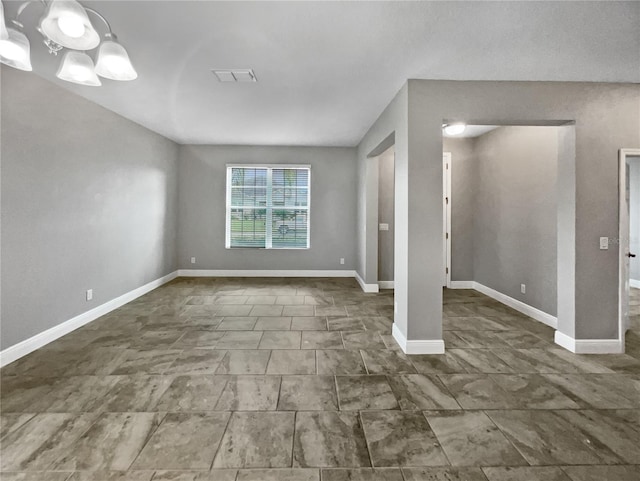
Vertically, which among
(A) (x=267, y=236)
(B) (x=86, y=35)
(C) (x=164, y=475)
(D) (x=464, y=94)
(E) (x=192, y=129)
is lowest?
(C) (x=164, y=475)

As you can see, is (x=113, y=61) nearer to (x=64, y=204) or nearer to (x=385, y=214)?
(x=64, y=204)

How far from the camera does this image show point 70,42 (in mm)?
1737

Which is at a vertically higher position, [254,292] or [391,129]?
[391,129]

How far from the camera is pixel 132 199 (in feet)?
15.7

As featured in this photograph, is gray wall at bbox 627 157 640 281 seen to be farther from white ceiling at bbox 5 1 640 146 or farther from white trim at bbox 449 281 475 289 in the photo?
white ceiling at bbox 5 1 640 146

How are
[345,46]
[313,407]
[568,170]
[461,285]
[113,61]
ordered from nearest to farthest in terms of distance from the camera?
[113,61]
[313,407]
[345,46]
[568,170]
[461,285]

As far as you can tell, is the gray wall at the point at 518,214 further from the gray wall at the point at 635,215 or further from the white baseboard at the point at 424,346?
the gray wall at the point at 635,215

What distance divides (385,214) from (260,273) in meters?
2.88

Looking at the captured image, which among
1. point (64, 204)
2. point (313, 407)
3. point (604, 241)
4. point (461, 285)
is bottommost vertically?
point (313, 407)

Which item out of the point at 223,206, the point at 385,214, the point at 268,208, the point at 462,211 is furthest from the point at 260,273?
the point at 462,211

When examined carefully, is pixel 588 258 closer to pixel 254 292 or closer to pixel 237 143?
pixel 254 292

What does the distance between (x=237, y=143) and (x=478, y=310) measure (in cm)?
522

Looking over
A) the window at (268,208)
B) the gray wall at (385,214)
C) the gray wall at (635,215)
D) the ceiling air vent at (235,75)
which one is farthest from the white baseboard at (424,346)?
the gray wall at (635,215)

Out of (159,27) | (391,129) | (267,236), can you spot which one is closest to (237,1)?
(159,27)
